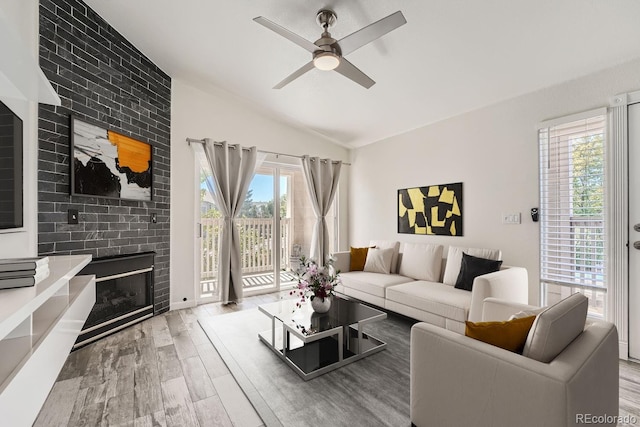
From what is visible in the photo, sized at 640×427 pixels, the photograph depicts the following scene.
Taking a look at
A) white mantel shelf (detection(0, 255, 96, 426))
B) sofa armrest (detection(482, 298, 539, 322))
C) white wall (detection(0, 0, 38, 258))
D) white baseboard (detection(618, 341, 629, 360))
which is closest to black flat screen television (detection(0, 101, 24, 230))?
white wall (detection(0, 0, 38, 258))

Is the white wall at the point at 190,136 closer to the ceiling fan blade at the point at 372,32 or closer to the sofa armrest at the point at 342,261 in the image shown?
the sofa armrest at the point at 342,261

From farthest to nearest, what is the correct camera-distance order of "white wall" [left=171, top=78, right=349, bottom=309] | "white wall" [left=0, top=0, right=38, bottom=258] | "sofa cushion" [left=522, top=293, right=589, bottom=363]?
"white wall" [left=171, top=78, right=349, bottom=309]
"white wall" [left=0, top=0, right=38, bottom=258]
"sofa cushion" [left=522, top=293, right=589, bottom=363]

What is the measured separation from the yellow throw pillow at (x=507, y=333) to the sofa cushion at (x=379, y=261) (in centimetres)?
248

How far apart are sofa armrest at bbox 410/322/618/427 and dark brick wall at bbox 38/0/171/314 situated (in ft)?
9.77

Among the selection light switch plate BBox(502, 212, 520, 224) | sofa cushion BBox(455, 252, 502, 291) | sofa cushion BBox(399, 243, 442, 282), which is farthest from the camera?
sofa cushion BBox(399, 243, 442, 282)

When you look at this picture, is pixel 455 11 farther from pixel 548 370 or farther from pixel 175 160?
pixel 175 160

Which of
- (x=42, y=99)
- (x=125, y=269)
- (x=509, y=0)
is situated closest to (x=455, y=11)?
(x=509, y=0)

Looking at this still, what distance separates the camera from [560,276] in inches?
109

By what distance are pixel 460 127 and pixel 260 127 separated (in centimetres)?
279

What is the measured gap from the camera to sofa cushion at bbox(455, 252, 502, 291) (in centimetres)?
286

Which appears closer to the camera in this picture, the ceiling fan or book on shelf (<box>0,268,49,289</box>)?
book on shelf (<box>0,268,49,289</box>)

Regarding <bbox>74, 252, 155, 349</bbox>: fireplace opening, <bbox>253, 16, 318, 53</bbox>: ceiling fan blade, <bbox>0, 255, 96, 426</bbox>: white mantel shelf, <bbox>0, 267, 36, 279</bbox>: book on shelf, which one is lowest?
<bbox>74, 252, 155, 349</bbox>: fireplace opening

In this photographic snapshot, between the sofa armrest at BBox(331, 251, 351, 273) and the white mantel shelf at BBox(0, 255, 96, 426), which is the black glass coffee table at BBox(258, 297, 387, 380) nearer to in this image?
the sofa armrest at BBox(331, 251, 351, 273)

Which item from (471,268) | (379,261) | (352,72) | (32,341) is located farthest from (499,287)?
(32,341)
